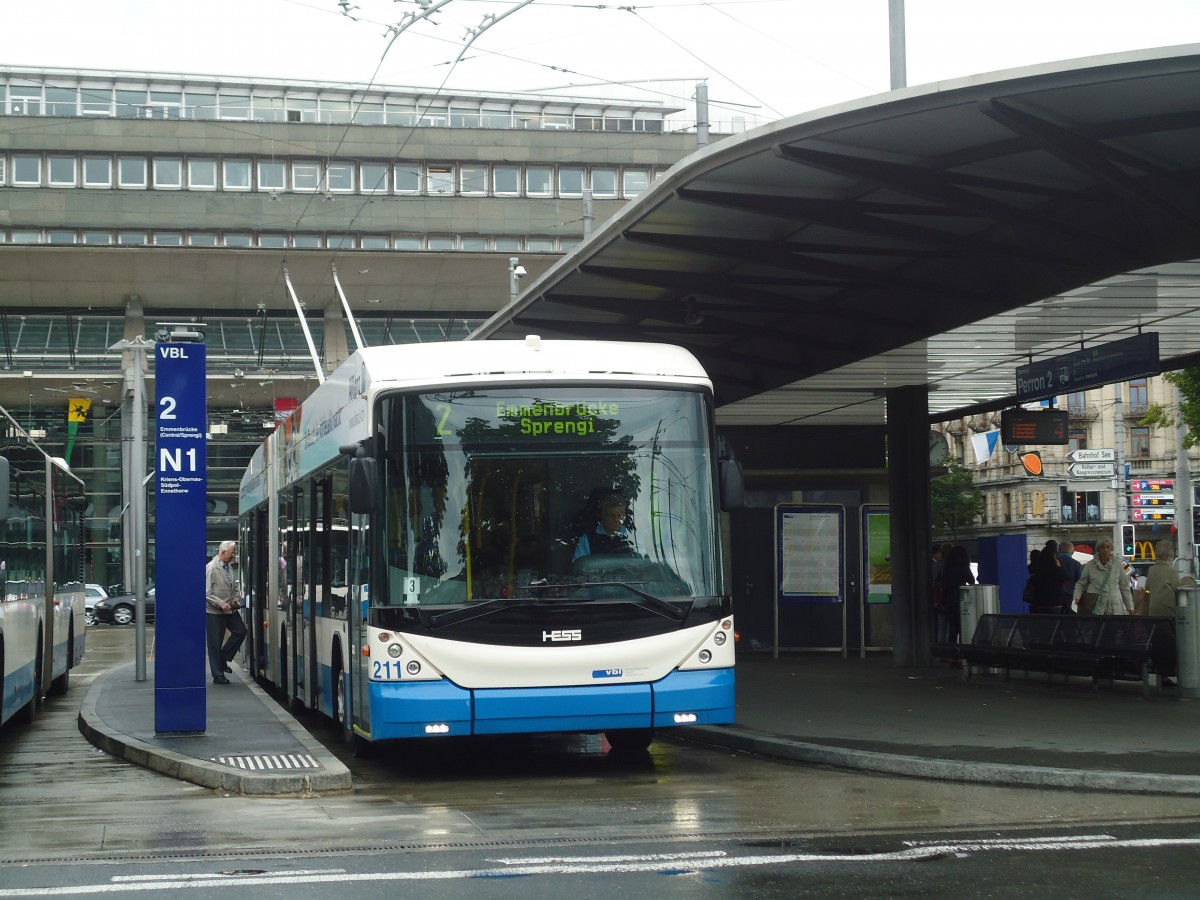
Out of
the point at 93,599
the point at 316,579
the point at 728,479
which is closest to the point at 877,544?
the point at 316,579

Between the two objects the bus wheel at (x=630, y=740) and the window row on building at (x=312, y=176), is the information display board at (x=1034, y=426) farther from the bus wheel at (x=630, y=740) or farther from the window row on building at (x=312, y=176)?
the window row on building at (x=312, y=176)

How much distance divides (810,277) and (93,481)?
152 ft

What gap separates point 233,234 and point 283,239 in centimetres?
172

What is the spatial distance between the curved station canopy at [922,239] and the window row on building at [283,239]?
3687 cm

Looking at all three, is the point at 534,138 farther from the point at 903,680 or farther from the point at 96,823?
the point at 96,823

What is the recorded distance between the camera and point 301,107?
67812 millimetres

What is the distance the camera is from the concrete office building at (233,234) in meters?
51.1

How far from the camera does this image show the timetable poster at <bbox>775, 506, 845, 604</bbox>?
2341cm

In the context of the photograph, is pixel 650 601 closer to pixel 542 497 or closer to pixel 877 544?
pixel 542 497

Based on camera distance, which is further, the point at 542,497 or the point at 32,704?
the point at 32,704

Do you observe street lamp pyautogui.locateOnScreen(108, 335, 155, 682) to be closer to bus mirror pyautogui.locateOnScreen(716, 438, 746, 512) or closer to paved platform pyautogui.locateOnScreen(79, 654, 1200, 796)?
paved platform pyautogui.locateOnScreen(79, 654, 1200, 796)

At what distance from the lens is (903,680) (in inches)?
755

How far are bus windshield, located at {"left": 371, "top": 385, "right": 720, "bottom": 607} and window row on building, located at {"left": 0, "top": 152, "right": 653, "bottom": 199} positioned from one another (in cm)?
4541

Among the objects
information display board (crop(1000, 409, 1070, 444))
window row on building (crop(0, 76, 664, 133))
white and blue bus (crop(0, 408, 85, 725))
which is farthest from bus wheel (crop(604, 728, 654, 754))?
window row on building (crop(0, 76, 664, 133))
